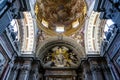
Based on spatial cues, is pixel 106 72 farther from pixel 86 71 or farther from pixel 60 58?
pixel 60 58

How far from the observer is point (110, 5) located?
7375 millimetres

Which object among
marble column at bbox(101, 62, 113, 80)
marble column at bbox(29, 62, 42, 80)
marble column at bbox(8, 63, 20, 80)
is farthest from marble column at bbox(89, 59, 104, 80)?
marble column at bbox(8, 63, 20, 80)

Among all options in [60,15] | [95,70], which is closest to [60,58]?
[95,70]

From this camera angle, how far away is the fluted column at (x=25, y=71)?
433 inches

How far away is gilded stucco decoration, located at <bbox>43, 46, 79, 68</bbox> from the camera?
47.7 ft

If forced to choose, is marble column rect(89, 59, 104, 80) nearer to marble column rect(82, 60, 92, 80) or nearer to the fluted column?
marble column rect(82, 60, 92, 80)

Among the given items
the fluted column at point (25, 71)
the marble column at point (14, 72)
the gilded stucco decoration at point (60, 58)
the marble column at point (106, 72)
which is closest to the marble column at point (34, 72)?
the fluted column at point (25, 71)

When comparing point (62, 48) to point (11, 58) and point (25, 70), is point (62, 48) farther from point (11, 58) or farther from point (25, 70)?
point (11, 58)

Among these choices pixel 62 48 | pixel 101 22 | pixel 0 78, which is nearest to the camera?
pixel 0 78

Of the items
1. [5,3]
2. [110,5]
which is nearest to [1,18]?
[5,3]

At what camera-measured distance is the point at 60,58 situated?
14.7 meters

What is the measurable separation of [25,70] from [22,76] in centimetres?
54

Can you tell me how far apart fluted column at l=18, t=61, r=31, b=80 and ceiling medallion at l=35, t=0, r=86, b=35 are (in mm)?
4487

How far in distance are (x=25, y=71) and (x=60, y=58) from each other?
173 inches
